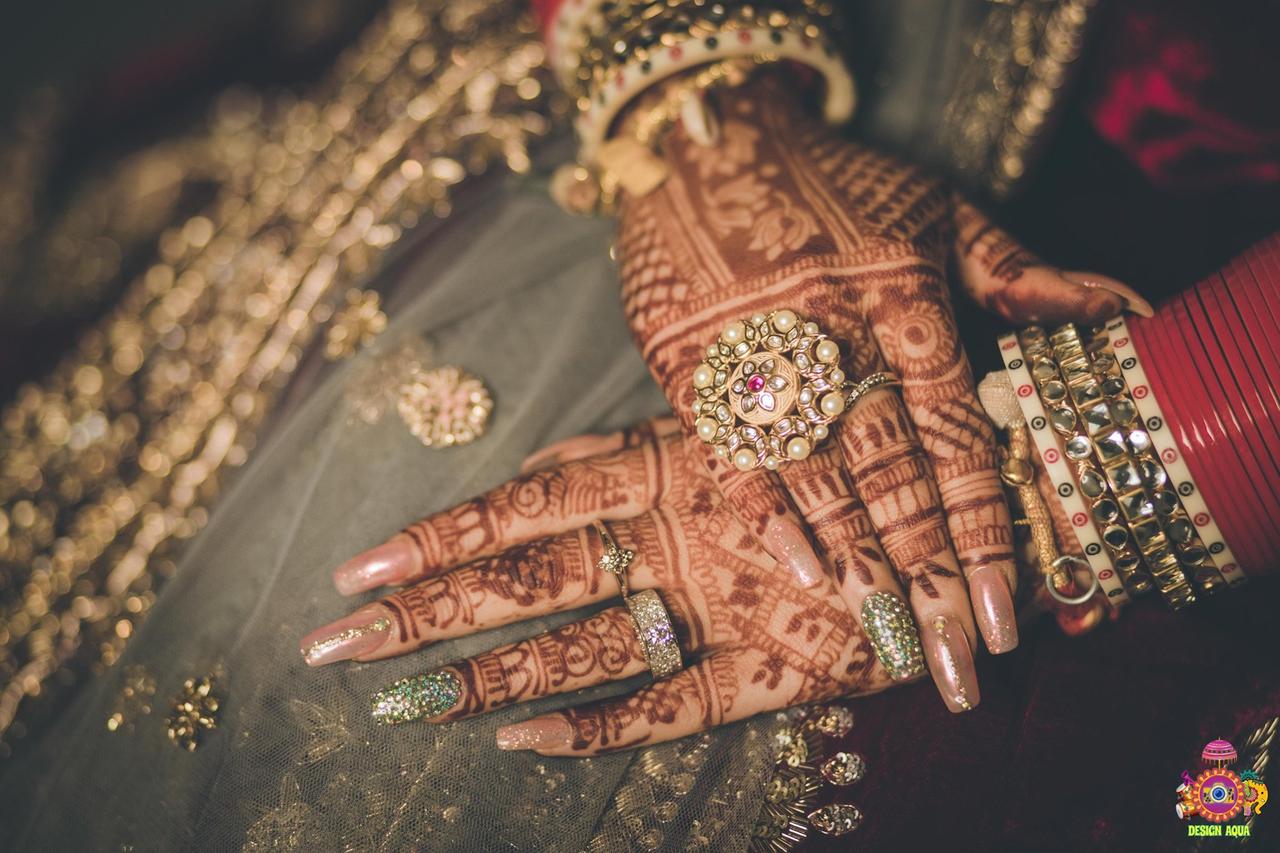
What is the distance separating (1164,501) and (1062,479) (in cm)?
10

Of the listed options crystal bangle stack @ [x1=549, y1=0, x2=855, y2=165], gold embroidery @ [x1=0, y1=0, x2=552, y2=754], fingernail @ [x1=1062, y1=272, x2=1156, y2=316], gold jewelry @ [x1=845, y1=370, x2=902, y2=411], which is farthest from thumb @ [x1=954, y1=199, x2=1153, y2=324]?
gold embroidery @ [x1=0, y1=0, x2=552, y2=754]

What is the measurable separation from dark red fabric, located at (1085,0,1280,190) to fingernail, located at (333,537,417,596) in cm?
116

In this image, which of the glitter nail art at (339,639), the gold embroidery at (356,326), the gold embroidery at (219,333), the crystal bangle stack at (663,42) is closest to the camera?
the glitter nail art at (339,639)

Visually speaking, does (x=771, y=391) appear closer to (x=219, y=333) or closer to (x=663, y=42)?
(x=663, y=42)

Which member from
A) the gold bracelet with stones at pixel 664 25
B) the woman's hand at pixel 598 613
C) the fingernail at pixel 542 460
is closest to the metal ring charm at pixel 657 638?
the woman's hand at pixel 598 613

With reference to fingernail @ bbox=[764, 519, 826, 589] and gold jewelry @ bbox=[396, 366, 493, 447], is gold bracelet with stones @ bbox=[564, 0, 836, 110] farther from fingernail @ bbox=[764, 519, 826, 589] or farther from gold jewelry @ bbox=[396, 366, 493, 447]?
fingernail @ bbox=[764, 519, 826, 589]

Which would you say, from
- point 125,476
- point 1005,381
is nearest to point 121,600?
point 125,476

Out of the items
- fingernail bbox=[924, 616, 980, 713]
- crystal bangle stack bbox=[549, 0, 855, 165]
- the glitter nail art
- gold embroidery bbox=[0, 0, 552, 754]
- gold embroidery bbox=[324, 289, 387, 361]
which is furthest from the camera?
gold embroidery bbox=[0, 0, 552, 754]

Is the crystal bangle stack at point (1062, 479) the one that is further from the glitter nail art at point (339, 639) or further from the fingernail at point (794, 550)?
the glitter nail art at point (339, 639)

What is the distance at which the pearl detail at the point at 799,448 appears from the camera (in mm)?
831

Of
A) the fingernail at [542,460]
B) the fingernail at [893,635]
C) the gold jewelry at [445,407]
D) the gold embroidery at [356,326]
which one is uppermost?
the gold embroidery at [356,326]

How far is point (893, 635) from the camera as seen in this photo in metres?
0.79

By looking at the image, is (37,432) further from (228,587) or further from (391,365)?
(391,365)

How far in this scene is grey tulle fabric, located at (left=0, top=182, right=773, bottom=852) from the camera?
863mm
